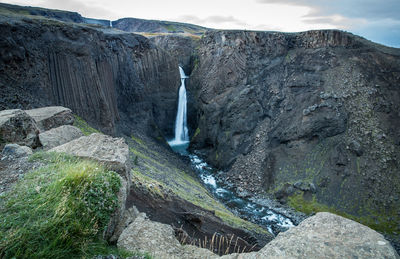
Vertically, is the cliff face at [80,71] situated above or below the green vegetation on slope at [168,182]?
above

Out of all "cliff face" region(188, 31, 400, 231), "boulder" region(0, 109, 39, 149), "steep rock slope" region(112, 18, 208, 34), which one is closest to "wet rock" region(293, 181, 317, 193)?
"cliff face" region(188, 31, 400, 231)

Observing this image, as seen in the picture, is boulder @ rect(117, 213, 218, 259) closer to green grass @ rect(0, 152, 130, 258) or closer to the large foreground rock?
the large foreground rock

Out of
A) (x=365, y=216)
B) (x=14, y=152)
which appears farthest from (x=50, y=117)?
(x=365, y=216)

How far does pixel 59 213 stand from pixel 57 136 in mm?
7279

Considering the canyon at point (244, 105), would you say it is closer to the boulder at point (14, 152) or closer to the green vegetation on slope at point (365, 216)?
the green vegetation on slope at point (365, 216)

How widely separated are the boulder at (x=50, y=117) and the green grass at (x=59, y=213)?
885 cm

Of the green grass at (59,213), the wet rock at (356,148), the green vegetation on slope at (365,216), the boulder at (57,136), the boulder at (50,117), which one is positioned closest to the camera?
the green grass at (59,213)

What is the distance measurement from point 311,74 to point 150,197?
83.7 feet

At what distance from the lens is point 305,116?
2681cm

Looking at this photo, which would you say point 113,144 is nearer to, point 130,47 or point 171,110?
point 130,47

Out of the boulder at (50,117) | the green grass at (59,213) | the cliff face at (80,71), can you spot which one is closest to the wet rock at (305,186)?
the cliff face at (80,71)

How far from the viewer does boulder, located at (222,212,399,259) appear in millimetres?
4875

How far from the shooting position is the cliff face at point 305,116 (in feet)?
73.5

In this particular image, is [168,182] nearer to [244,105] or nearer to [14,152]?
[14,152]
